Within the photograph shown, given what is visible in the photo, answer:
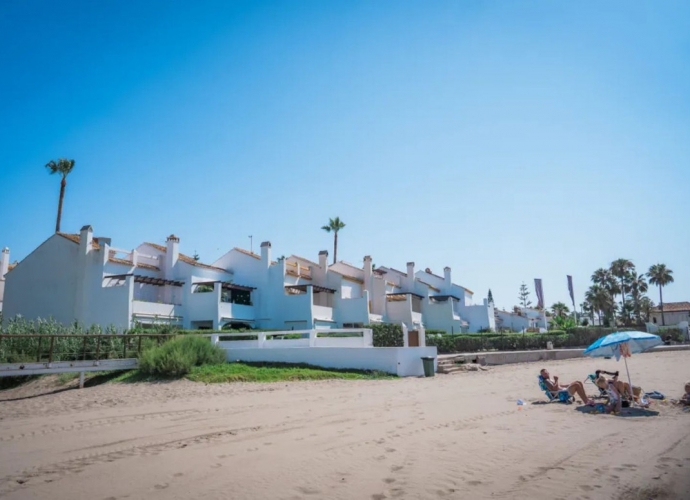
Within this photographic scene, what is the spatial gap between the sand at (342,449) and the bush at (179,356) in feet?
12.6

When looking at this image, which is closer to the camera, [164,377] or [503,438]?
[503,438]

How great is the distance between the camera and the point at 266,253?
36094mm

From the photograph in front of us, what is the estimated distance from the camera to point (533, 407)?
38.7 ft

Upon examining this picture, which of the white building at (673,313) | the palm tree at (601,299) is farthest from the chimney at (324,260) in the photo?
the white building at (673,313)

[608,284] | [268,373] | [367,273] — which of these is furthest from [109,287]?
[608,284]

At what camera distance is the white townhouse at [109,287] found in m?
28.9

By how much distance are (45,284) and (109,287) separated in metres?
6.37

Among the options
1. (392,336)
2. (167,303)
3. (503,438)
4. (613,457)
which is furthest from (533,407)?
(167,303)

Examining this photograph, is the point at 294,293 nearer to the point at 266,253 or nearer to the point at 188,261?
the point at 266,253

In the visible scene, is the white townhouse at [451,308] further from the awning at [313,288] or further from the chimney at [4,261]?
the chimney at [4,261]

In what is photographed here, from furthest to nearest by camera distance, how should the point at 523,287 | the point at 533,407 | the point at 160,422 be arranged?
1. the point at 523,287
2. the point at 533,407
3. the point at 160,422

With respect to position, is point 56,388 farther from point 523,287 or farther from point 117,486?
point 523,287

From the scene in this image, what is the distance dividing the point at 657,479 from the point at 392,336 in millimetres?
23072

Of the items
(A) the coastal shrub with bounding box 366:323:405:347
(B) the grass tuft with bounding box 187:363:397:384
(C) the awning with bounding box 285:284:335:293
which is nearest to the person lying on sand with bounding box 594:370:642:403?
(B) the grass tuft with bounding box 187:363:397:384
